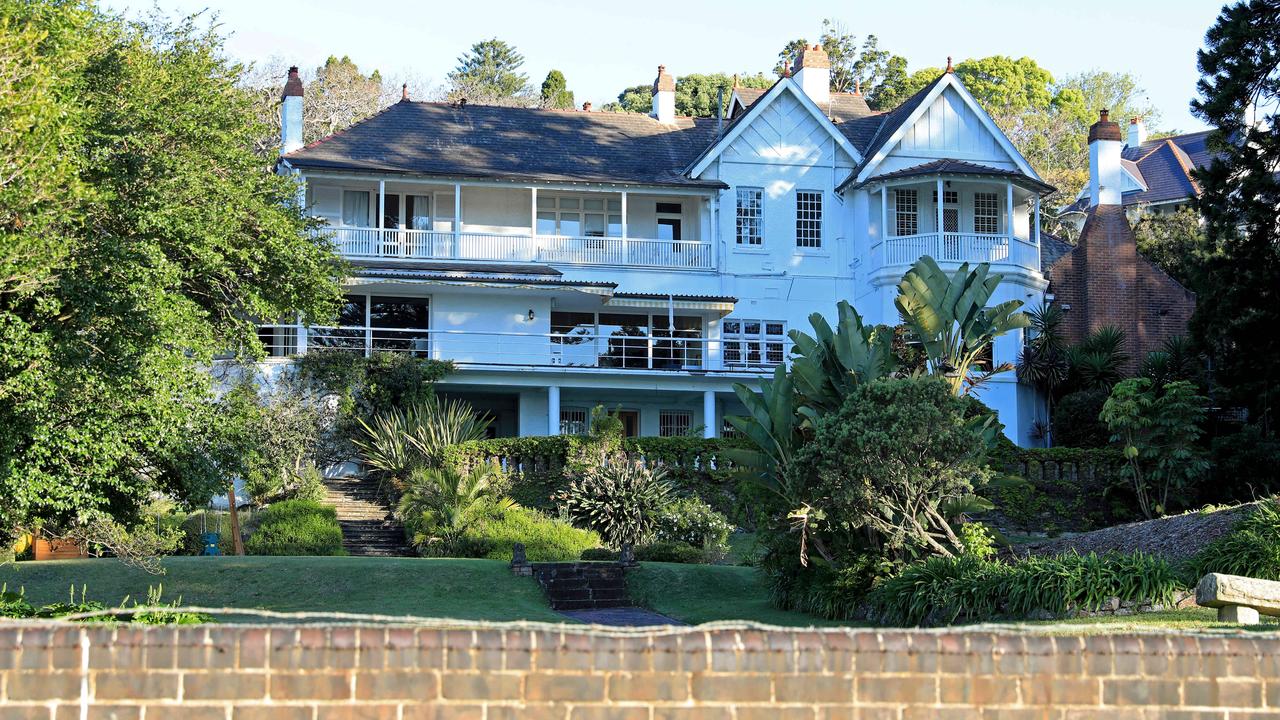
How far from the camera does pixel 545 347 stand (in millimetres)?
34688

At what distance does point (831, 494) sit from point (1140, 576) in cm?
393

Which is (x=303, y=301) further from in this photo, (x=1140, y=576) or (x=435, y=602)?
(x=1140, y=576)

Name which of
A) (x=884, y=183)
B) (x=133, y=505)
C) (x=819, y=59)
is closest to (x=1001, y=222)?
(x=884, y=183)

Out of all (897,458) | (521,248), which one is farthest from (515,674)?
(521,248)

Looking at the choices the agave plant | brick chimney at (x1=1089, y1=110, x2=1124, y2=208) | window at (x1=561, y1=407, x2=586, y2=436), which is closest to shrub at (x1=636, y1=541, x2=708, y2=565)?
the agave plant

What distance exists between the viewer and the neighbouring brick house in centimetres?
3688

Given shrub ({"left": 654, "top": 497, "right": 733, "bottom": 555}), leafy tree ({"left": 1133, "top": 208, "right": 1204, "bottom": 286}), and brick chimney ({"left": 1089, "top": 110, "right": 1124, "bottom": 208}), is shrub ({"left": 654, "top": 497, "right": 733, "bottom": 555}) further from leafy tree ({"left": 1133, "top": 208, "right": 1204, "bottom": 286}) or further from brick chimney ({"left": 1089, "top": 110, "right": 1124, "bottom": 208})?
leafy tree ({"left": 1133, "top": 208, "right": 1204, "bottom": 286})

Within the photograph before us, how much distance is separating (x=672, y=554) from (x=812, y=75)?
20.7 meters

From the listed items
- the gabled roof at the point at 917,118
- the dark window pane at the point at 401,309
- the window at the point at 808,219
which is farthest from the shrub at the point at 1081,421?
the dark window pane at the point at 401,309

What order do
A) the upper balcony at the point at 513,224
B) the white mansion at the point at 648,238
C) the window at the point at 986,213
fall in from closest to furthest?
1. the white mansion at the point at 648,238
2. the upper balcony at the point at 513,224
3. the window at the point at 986,213

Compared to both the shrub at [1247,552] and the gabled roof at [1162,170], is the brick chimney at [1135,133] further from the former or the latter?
the shrub at [1247,552]

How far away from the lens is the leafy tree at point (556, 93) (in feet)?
213

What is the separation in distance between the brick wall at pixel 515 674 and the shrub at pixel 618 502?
18.3 metres

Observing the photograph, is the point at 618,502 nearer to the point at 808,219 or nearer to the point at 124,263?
the point at 124,263
